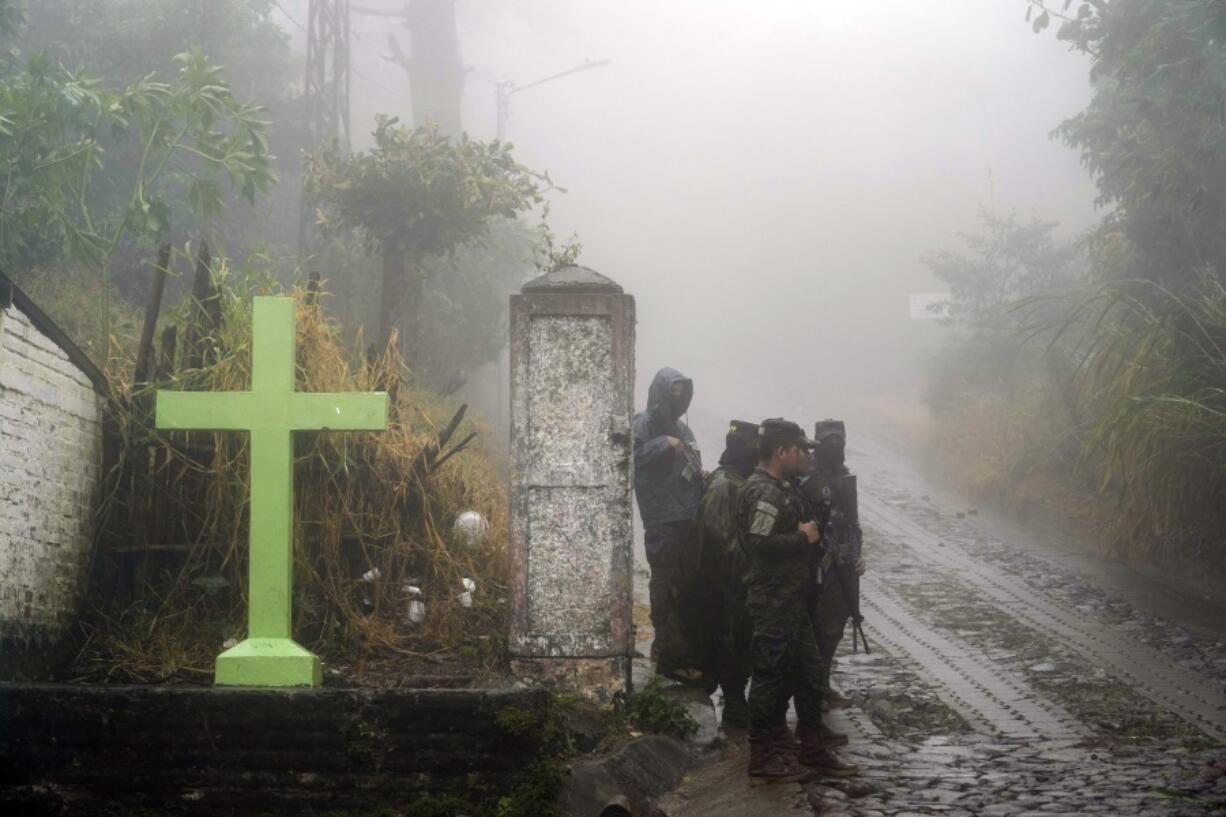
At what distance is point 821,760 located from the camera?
21.8 ft

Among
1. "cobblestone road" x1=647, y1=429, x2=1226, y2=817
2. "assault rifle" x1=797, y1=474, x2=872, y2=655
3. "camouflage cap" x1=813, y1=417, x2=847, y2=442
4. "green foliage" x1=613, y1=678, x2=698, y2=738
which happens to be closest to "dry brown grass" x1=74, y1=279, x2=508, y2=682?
"green foliage" x1=613, y1=678, x2=698, y2=738

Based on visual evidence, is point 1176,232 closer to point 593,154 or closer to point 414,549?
point 414,549

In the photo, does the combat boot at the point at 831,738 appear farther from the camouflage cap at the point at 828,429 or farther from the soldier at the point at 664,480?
the camouflage cap at the point at 828,429

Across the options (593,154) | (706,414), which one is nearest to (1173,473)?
(706,414)

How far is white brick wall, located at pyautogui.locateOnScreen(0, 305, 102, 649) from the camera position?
6355 mm

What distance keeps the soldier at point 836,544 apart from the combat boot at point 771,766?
1417 mm

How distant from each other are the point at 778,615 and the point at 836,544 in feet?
5.19

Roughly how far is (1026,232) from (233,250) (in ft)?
52.0

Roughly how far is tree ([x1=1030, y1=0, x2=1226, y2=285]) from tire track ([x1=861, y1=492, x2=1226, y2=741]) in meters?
4.58

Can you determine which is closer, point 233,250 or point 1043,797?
point 1043,797

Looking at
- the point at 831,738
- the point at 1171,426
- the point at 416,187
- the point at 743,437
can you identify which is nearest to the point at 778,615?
the point at 831,738

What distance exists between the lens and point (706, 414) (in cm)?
3259

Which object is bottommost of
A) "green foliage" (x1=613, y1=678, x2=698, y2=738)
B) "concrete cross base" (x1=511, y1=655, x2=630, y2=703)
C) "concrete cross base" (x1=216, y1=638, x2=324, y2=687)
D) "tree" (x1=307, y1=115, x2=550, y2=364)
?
"green foliage" (x1=613, y1=678, x2=698, y2=738)

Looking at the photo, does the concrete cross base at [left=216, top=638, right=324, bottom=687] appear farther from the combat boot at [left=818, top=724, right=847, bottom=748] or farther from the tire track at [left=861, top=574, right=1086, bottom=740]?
the tire track at [left=861, top=574, right=1086, bottom=740]
